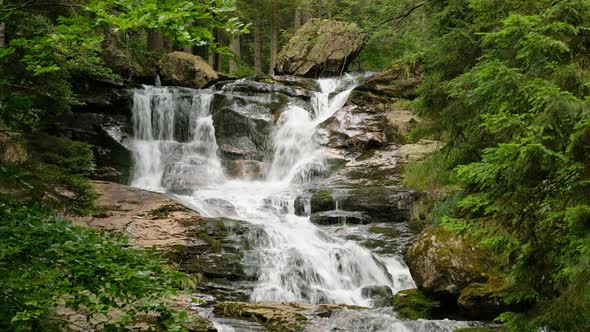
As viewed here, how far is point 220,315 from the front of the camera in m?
8.27

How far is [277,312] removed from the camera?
8211mm

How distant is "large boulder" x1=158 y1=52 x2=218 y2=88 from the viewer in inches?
881

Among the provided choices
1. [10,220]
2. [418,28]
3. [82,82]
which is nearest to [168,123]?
[82,82]

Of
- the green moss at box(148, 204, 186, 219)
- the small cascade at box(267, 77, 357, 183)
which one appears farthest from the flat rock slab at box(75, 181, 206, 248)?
the small cascade at box(267, 77, 357, 183)

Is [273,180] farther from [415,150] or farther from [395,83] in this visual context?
[395,83]

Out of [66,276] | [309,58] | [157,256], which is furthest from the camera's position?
[309,58]

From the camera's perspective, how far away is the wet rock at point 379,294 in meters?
9.66

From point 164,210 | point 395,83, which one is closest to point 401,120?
point 395,83

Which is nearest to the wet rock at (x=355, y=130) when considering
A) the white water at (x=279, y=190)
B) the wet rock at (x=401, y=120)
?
the wet rock at (x=401, y=120)

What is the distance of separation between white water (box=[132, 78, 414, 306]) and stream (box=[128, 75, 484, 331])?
0.03 m

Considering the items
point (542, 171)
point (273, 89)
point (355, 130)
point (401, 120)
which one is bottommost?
point (542, 171)

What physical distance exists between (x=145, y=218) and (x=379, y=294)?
16.7ft

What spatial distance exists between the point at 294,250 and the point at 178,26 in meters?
7.93

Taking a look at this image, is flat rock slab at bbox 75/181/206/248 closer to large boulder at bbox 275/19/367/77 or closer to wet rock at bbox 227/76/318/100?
wet rock at bbox 227/76/318/100
